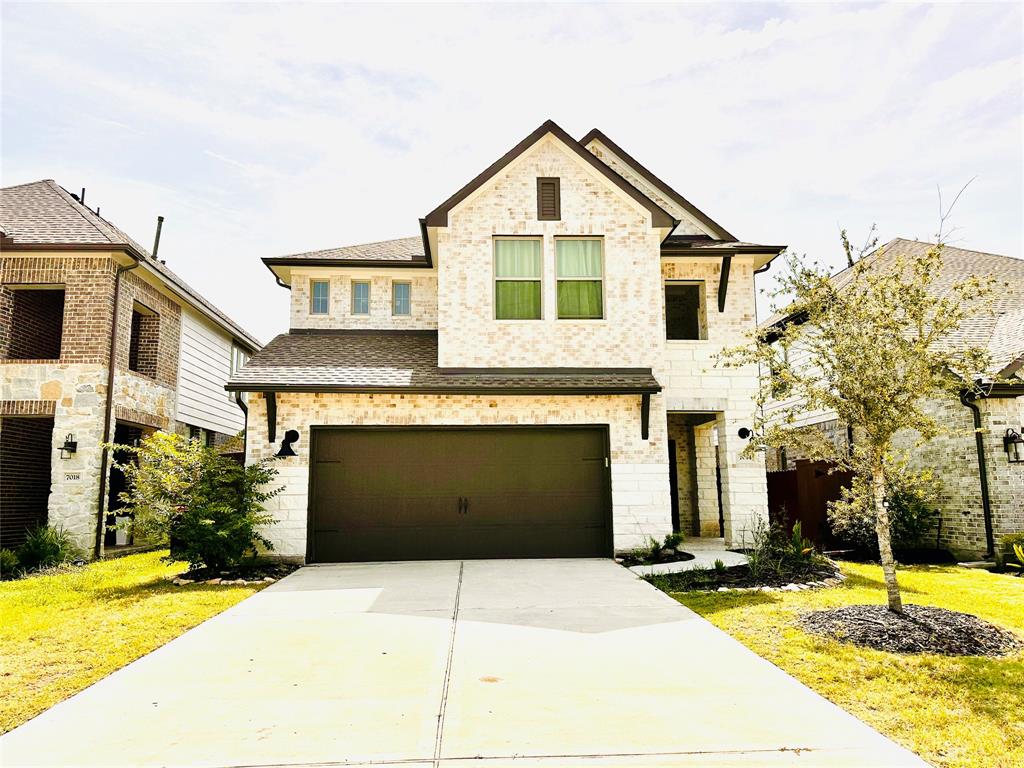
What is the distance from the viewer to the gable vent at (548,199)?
495 inches

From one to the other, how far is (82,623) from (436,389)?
5916 mm

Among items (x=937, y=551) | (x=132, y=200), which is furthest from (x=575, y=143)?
(x=132, y=200)

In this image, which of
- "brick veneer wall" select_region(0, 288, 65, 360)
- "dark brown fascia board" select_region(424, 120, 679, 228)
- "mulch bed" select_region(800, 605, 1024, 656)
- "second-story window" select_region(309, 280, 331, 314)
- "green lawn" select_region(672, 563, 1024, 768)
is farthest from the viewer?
"second-story window" select_region(309, 280, 331, 314)

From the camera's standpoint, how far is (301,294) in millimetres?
14219

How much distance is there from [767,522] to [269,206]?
12.5m

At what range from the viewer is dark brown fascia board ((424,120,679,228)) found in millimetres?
12281

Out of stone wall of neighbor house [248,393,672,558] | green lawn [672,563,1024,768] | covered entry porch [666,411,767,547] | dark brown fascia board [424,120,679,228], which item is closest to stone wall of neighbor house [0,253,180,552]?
stone wall of neighbor house [248,393,672,558]

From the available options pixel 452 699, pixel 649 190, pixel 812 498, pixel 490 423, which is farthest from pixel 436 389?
pixel 812 498

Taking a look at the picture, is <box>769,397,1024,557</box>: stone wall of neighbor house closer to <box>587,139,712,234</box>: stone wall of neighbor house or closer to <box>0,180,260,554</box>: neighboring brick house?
<box>587,139,712,234</box>: stone wall of neighbor house

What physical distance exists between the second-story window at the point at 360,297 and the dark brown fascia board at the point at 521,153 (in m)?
2.84

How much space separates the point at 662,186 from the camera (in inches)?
562

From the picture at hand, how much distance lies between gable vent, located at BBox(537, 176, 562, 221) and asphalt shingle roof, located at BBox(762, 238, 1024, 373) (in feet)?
14.5

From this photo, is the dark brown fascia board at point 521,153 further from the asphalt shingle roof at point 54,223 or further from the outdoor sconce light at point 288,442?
the asphalt shingle roof at point 54,223

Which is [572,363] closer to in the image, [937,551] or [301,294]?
[301,294]
